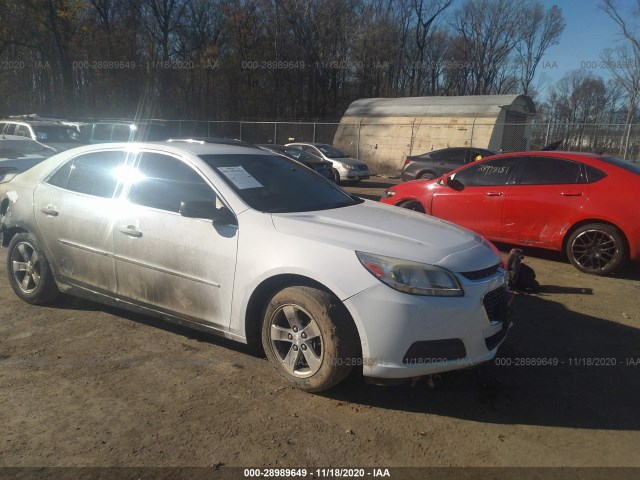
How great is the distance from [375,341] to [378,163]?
2165 centimetres

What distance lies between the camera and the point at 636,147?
18.5 meters

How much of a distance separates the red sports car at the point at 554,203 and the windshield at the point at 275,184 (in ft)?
11.2

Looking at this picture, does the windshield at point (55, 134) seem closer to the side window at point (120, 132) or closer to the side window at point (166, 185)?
the side window at point (120, 132)

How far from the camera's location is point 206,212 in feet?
11.3

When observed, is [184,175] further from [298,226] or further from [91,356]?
[91,356]

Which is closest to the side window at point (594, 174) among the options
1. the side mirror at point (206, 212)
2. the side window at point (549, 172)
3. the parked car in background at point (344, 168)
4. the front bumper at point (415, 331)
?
the side window at point (549, 172)

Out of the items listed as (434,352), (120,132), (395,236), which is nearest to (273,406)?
(434,352)

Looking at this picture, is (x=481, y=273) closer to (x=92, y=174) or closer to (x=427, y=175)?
(x=92, y=174)

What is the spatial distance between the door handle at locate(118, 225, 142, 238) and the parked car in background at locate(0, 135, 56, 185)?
619 cm

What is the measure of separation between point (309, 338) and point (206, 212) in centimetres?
→ 117

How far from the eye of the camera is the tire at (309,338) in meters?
2.98

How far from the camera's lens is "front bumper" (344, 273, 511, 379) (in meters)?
2.85

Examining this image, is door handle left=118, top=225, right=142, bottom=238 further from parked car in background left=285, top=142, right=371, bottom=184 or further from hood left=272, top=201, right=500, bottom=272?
parked car in background left=285, top=142, right=371, bottom=184

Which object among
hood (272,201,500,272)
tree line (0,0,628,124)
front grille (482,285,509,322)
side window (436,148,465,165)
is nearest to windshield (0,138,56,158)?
hood (272,201,500,272)
